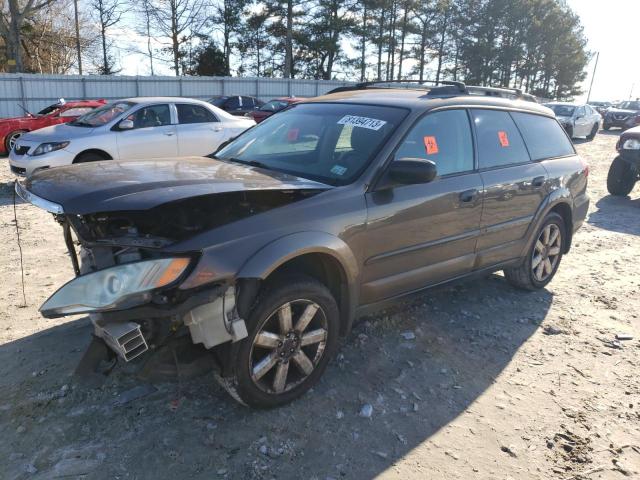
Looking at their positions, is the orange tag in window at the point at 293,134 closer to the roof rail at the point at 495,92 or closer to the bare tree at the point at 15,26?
the roof rail at the point at 495,92

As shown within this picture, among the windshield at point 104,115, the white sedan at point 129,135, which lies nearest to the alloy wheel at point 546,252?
the white sedan at point 129,135

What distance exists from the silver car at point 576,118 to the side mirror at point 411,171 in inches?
771

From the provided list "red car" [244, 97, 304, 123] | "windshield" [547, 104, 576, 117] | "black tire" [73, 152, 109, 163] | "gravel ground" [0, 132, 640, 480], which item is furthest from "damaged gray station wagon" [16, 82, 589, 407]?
"windshield" [547, 104, 576, 117]

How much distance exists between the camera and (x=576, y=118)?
21.1m

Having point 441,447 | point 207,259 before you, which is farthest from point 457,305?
point 207,259

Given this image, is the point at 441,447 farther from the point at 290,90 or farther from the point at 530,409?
the point at 290,90

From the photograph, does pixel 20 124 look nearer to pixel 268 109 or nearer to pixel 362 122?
pixel 268 109

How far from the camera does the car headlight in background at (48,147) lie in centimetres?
870

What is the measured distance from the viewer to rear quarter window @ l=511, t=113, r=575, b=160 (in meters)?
4.69

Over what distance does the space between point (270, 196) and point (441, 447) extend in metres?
1.64

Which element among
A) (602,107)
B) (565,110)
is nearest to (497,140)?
(565,110)

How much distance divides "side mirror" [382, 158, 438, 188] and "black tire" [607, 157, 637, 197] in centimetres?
847

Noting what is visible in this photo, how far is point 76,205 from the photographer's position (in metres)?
2.52

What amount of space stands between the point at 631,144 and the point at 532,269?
250 inches
